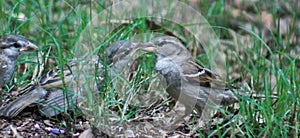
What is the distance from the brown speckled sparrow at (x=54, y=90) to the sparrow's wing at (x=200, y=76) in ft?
1.74

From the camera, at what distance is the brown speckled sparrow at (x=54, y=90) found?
4930mm

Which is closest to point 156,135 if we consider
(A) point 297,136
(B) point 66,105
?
(B) point 66,105

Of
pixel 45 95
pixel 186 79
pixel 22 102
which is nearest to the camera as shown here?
pixel 22 102

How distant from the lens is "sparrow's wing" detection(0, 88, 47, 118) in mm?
4922

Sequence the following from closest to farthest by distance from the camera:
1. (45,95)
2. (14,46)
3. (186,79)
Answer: (45,95), (186,79), (14,46)

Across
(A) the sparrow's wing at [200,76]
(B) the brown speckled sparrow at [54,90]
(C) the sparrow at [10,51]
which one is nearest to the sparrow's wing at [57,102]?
(B) the brown speckled sparrow at [54,90]

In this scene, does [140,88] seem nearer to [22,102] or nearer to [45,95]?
[45,95]

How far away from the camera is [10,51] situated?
5.39 metres

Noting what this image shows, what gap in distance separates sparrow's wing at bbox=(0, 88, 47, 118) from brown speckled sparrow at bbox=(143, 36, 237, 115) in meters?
0.97

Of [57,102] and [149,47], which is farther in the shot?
[149,47]

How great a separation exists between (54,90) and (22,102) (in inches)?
12.9

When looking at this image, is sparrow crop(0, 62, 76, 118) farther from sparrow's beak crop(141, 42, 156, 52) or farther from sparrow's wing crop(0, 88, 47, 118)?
sparrow's beak crop(141, 42, 156, 52)

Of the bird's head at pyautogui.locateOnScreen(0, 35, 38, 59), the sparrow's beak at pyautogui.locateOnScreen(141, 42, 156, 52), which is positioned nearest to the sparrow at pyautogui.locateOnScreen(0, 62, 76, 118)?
the bird's head at pyautogui.locateOnScreen(0, 35, 38, 59)

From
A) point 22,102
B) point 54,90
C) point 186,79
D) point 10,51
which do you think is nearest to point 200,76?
point 186,79
